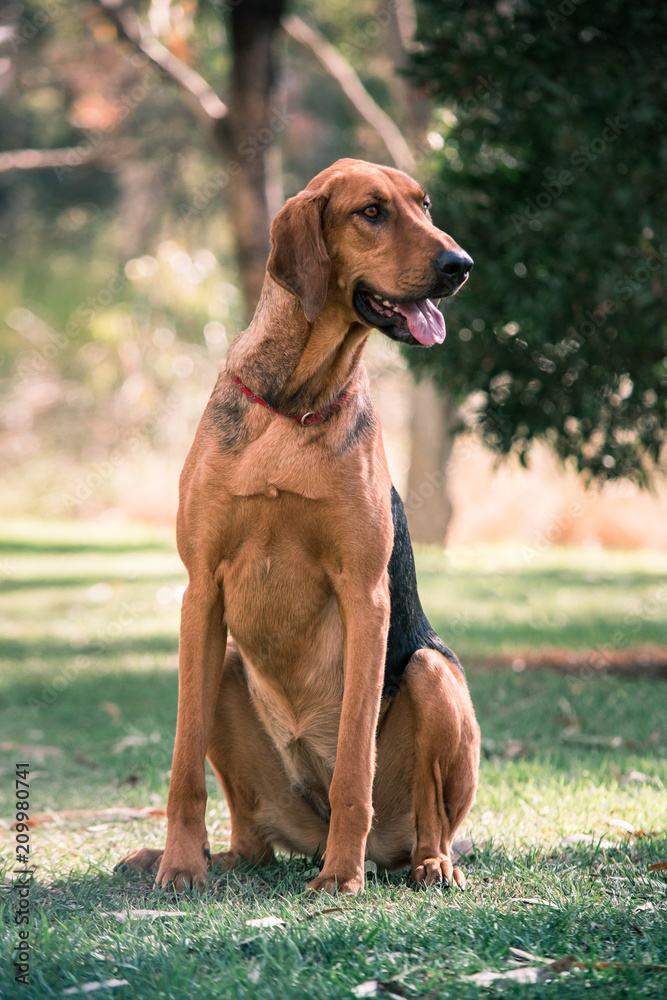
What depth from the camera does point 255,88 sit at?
10094 millimetres

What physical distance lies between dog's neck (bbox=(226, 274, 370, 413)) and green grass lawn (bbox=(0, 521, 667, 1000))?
1.53 meters

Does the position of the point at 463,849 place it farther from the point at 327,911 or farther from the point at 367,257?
the point at 367,257

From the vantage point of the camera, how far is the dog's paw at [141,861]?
347cm

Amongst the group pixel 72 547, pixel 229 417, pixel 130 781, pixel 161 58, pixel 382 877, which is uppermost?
pixel 161 58

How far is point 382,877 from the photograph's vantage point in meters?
3.53

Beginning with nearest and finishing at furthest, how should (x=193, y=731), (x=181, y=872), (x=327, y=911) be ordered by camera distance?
1. (x=327, y=911)
2. (x=181, y=872)
3. (x=193, y=731)

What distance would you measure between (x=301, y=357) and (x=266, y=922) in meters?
1.70

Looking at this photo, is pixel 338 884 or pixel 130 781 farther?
pixel 130 781

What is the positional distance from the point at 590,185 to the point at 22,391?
20066mm

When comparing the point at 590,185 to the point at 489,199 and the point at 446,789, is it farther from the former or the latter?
the point at 446,789

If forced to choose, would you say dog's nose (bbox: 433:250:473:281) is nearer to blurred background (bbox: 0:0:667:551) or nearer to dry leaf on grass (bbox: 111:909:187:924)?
dry leaf on grass (bbox: 111:909:187:924)

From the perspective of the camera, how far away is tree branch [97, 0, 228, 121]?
10406 mm

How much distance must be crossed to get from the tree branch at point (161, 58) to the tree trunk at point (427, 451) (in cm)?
433

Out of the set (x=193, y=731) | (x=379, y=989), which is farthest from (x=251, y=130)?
(x=379, y=989)
